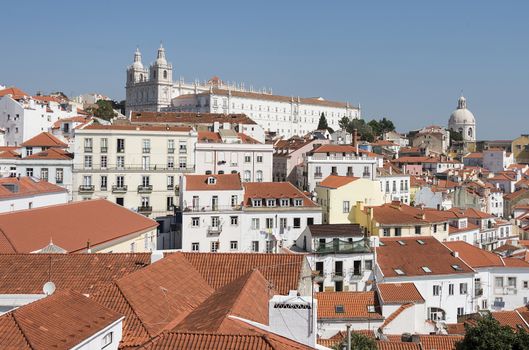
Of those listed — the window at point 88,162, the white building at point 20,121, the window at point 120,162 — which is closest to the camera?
the window at point 88,162

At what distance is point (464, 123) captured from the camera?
623ft

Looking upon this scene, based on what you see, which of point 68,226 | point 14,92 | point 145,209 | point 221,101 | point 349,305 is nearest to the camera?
point 349,305

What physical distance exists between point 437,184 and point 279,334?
235 ft

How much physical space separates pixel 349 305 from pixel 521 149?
128090 mm

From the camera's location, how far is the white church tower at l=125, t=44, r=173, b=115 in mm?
167125

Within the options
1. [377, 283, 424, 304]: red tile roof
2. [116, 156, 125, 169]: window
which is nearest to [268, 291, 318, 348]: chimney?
[377, 283, 424, 304]: red tile roof

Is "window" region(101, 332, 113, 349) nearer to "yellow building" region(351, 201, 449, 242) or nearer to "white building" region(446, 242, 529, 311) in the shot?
"white building" region(446, 242, 529, 311)

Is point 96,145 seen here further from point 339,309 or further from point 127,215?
point 339,309

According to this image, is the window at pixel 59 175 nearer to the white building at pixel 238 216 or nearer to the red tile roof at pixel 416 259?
the white building at pixel 238 216

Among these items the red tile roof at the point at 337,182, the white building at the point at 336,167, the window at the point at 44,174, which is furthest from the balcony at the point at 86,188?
the white building at the point at 336,167

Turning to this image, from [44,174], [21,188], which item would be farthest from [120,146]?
[21,188]

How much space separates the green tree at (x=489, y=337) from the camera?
1655 cm

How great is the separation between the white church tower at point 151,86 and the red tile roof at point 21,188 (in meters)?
123

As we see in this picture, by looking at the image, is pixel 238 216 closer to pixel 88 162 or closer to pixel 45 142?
pixel 88 162
